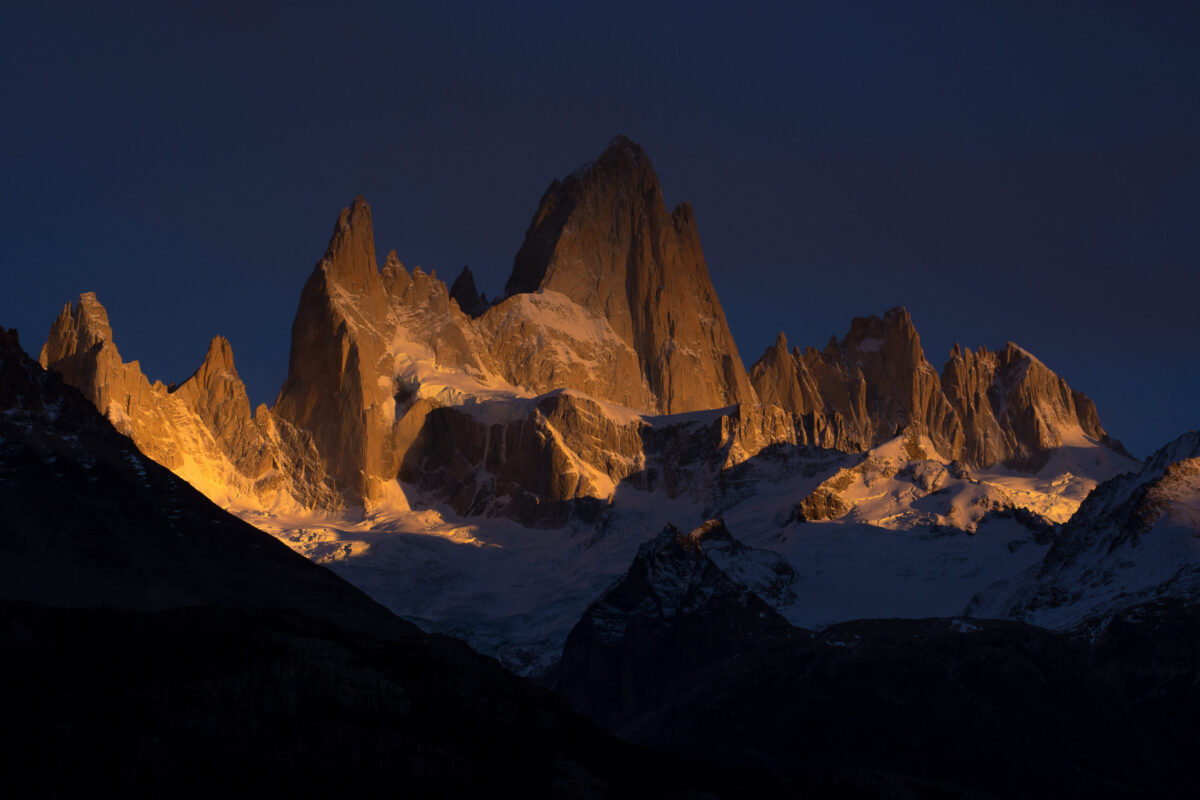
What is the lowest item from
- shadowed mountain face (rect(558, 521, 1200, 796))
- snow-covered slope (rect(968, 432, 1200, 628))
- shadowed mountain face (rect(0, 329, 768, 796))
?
shadowed mountain face (rect(0, 329, 768, 796))

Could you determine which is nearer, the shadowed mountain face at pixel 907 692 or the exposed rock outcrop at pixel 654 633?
the shadowed mountain face at pixel 907 692

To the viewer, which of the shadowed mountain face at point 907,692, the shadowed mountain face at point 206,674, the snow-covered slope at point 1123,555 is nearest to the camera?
the shadowed mountain face at point 206,674

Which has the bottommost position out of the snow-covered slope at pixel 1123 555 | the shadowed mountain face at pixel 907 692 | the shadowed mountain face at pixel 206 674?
the shadowed mountain face at pixel 206 674

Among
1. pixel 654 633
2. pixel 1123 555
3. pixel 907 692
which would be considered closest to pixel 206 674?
Answer: pixel 907 692

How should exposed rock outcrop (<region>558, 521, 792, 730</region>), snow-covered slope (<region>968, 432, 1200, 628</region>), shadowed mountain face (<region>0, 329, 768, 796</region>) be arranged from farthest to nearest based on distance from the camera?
exposed rock outcrop (<region>558, 521, 792, 730</region>) < snow-covered slope (<region>968, 432, 1200, 628</region>) < shadowed mountain face (<region>0, 329, 768, 796</region>)

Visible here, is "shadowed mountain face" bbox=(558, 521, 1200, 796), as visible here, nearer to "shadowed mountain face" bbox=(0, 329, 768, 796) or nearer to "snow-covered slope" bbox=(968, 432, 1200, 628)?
"snow-covered slope" bbox=(968, 432, 1200, 628)

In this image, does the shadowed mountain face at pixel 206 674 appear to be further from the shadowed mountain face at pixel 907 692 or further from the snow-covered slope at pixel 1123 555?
the snow-covered slope at pixel 1123 555

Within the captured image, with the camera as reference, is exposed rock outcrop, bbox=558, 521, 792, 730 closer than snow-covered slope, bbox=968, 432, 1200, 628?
No

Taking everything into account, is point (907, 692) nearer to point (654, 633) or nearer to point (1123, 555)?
point (1123, 555)

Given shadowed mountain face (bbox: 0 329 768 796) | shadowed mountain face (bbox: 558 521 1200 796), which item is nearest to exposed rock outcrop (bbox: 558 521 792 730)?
shadowed mountain face (bbox: 558 521 1200 796)

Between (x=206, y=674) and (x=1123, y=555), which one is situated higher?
(x=1123, y=555)

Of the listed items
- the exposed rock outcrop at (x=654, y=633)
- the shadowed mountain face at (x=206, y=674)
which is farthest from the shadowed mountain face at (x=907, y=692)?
the shadowed mountain face at (x=206, y=674)

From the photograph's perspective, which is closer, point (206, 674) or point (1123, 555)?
point (206, 674)

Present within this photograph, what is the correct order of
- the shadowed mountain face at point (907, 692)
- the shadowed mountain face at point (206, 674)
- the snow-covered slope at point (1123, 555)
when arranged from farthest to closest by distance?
the snow-covered slope at point (1123, 555), the shadowed mountain face at point (907, 692), the shadowed mountain face at point (206, 674)
